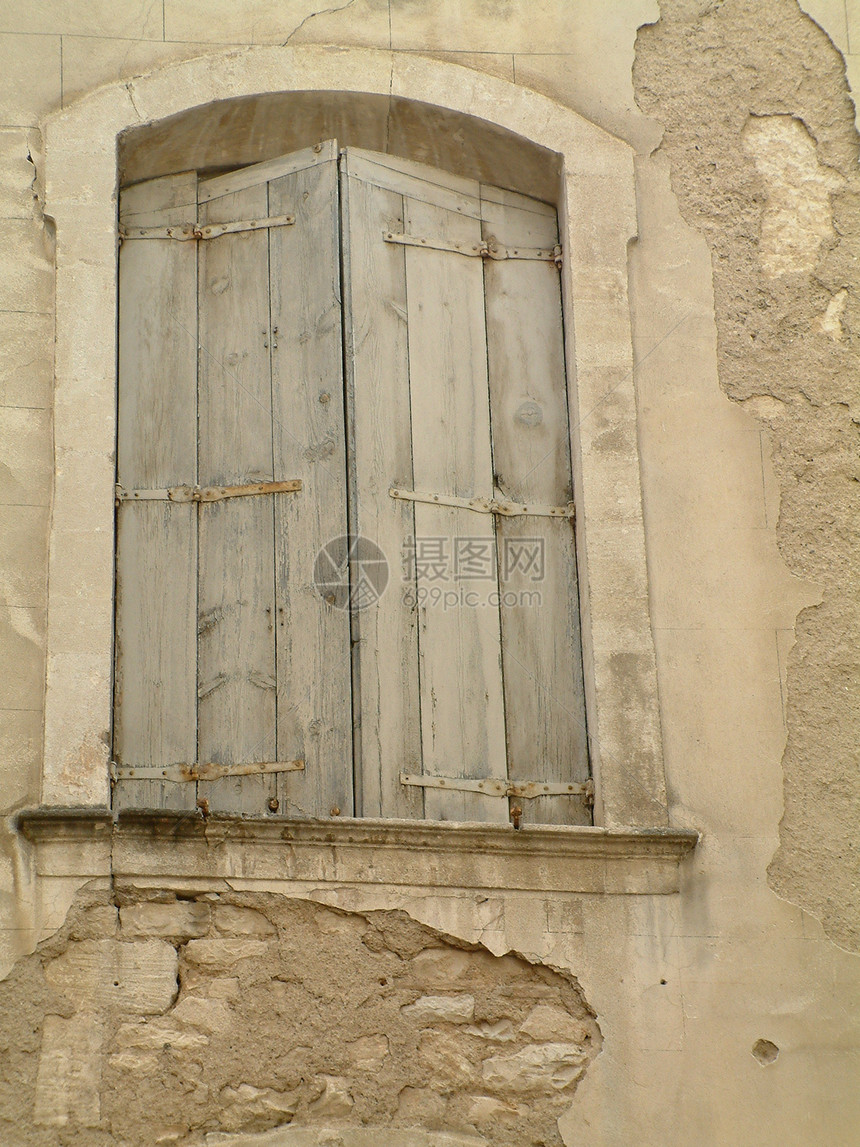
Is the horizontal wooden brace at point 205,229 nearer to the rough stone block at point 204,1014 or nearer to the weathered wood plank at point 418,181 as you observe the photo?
the weathered wood plank at point 418,181

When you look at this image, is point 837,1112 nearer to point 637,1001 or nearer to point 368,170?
point 637,1001

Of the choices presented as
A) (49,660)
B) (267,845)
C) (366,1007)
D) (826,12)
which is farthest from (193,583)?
(826,12)

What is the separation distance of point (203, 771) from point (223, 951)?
0.55 metres

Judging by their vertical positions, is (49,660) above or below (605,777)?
above

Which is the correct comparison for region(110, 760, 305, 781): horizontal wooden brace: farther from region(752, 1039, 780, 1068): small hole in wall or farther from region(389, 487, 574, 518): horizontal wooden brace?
region(752, 1039, 780, 1068): small hole in wall

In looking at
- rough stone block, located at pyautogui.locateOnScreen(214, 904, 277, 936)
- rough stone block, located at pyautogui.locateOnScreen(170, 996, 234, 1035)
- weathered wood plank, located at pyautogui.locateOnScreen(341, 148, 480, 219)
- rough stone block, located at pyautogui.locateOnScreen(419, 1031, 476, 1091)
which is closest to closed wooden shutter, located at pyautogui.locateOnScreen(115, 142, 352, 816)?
weathered wood plank, located at pyautogui.locateOnScreen(341, 148, 480, 219)

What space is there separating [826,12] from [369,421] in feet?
6.85

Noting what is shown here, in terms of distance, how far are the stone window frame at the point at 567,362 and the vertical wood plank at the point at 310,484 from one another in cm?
41

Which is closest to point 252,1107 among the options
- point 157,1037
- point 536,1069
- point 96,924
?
point 157,1037

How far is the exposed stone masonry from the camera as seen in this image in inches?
143

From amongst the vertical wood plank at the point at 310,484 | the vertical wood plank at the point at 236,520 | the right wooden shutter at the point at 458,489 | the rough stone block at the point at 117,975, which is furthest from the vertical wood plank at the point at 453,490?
the rough stone block at the point at 117,975

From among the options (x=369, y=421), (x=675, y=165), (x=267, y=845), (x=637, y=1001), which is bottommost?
(x=637, y=1001)

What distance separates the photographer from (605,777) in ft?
13.2

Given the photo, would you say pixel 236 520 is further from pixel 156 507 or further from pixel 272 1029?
pixel 272 1029
